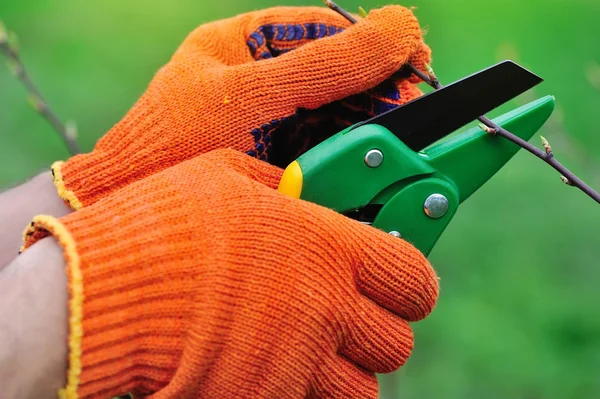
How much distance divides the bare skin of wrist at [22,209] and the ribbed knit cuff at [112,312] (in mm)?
278

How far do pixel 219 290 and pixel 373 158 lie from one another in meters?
0.26

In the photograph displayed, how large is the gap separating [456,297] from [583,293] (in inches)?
13.3

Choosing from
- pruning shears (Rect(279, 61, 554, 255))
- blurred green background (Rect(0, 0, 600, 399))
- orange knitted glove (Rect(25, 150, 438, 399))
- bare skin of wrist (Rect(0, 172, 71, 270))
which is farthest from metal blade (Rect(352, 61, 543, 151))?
blurred green background (Rect(0, 0, 600, 399))

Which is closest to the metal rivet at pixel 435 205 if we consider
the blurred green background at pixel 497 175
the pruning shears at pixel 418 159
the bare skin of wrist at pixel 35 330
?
the pruning shears at pixel 418 159

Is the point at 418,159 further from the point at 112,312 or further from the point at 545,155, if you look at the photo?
the point at 112,312

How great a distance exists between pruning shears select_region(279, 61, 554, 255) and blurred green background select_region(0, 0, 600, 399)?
0.76 m

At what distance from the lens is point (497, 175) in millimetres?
1966

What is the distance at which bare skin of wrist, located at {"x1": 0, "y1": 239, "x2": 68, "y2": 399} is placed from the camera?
60 cm

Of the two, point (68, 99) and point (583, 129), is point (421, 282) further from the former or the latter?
point (68, 99)

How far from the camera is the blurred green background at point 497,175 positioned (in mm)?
1551

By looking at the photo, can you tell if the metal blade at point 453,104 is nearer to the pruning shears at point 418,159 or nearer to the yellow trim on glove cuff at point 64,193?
the pruning shears at point 418,159

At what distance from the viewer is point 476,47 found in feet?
6.94

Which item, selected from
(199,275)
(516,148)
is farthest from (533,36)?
(199,275)

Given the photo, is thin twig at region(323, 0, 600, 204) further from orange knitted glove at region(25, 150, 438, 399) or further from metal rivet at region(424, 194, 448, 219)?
orange knitted glove at region(25, 150, 438, 399)
